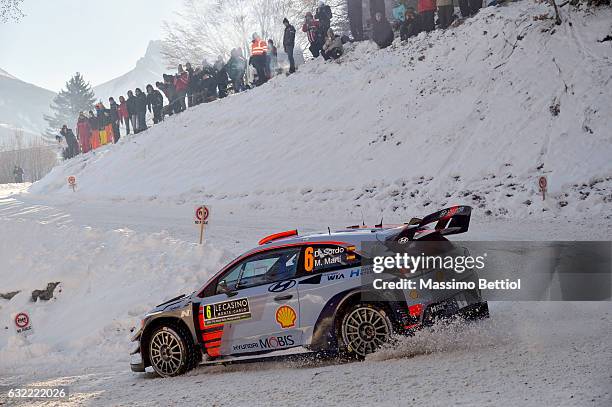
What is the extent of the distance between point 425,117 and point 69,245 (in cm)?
1166

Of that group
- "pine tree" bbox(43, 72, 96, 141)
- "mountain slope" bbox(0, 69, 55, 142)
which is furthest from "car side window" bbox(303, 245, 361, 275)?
"mountain slope" bbox(0, 69, 55, 142)

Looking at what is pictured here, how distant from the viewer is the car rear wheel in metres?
6.31

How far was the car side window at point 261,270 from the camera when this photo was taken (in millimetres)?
6957

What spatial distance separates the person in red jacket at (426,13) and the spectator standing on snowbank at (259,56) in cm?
755

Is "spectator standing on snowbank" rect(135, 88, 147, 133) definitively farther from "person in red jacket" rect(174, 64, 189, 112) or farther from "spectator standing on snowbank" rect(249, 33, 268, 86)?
"spectator standing on snowbank" rect(249, 33, 268, 86)

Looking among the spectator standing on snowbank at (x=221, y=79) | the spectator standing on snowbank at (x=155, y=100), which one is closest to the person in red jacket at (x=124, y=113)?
the spectator standing on snowbank at (x=155, y=100)

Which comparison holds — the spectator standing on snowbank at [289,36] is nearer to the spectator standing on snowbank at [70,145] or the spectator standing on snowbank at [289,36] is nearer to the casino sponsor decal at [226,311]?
the spectator standing on snowbank at [70,145]

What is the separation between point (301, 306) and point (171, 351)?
1879mm

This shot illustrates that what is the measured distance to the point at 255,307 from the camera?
22.9 ft

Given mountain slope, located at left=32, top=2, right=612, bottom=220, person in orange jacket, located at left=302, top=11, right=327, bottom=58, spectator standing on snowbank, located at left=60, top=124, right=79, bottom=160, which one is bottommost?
mountain slope, located at left=32, top=2, right=612, bottom=220

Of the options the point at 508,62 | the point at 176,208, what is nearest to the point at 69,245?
the point at 176,208

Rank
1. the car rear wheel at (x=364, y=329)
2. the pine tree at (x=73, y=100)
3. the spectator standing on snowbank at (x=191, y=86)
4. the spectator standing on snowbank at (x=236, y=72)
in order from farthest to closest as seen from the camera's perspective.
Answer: the pine tree at (x=73, y=100) < the spectator standing on snowbank at (x=191, y=86) < the spectator standing on snowbank at (x=236, y=72) < the car rear wheel at (x=364, y=329)

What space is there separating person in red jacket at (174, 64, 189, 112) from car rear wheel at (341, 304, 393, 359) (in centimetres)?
2572

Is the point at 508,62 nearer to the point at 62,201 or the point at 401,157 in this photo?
the point at 401,157
